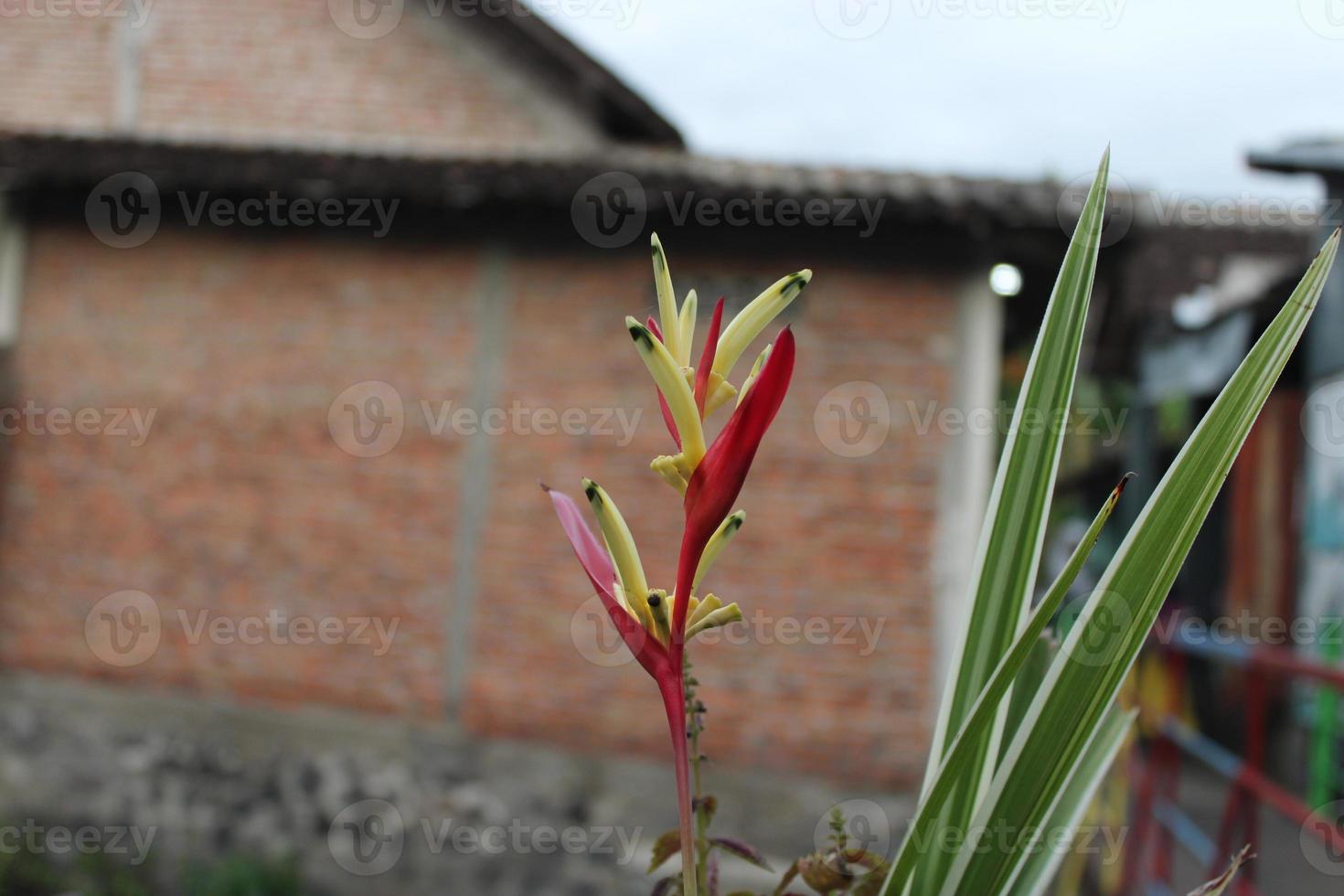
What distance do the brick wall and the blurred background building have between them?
0.02m

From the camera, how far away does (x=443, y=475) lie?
5859mm

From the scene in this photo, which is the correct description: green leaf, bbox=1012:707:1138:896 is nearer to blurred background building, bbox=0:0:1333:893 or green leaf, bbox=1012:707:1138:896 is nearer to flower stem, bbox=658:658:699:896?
flower stem, bbox=658:658:699:896

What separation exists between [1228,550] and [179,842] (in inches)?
315

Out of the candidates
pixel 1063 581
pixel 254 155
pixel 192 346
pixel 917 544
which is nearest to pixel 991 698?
pixel 1063 581

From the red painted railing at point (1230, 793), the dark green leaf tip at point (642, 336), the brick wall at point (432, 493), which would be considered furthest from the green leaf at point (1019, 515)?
the brick wall at point (432, 493)

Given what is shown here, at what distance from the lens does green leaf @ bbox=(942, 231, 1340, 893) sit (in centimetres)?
72

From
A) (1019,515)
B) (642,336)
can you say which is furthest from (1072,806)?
(642,336)

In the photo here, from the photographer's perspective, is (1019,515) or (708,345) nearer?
(708,345)

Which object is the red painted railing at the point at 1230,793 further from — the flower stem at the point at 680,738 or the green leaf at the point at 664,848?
the flower stem at the point at 680,738

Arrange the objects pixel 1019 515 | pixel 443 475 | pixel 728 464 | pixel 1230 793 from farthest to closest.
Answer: pixel 443 475
pixel 1230 793
pixel 1019 515
pixel 728 464

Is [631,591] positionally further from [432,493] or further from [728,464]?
[432,493]

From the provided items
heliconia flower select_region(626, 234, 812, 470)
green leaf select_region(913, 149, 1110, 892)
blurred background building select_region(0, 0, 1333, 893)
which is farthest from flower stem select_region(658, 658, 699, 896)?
blurred background building select_region(0, 0, 1333, 893)

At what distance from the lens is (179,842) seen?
18.2 feet

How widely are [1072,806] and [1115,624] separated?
32cm
